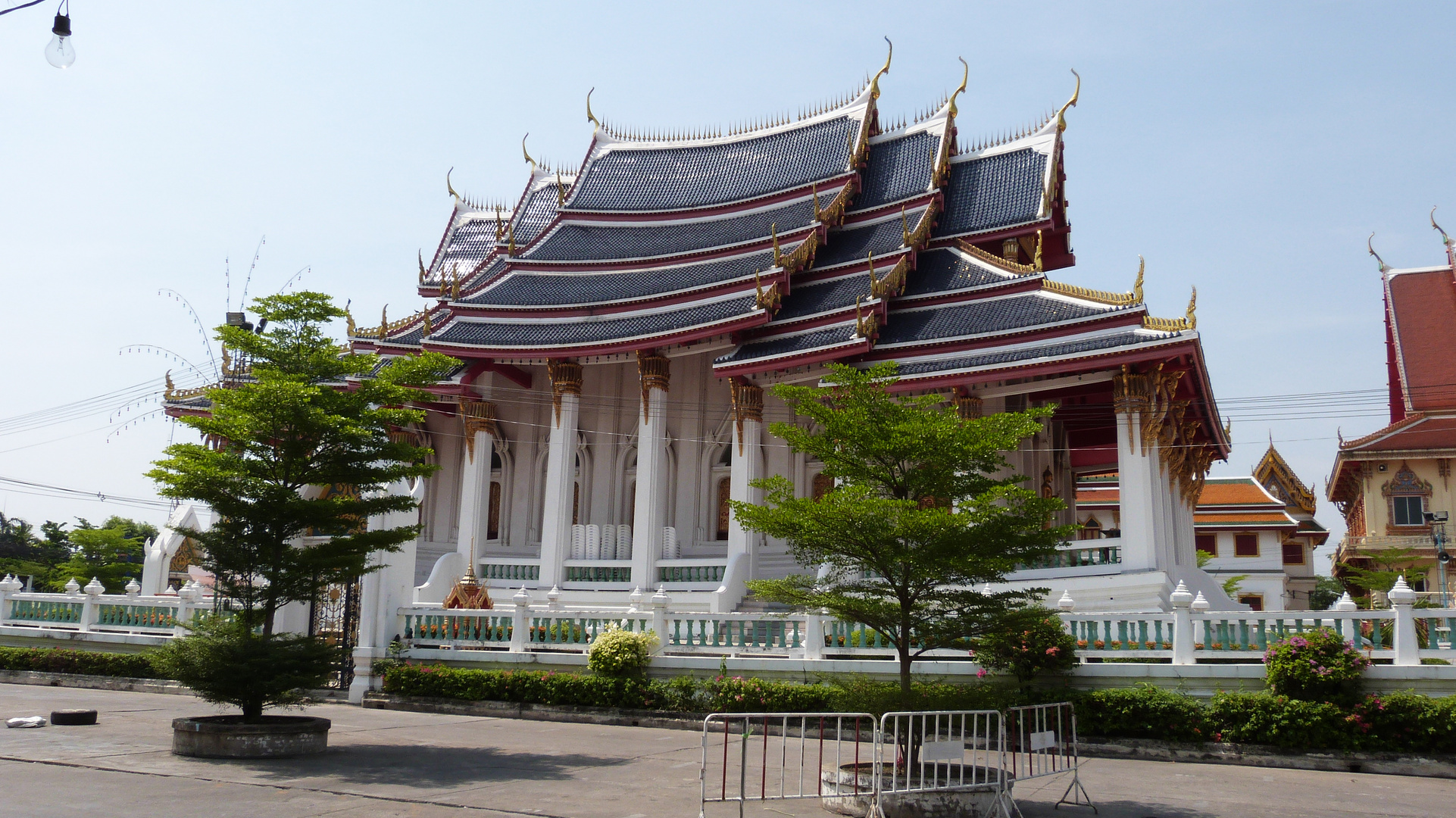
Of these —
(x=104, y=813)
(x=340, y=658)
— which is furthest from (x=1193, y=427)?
(x=104, y=813)

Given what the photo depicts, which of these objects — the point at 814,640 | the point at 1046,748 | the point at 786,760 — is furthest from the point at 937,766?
the point at 814,640

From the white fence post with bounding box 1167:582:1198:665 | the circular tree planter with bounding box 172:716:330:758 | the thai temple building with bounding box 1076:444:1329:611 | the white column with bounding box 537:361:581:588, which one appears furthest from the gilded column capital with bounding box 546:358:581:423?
the thai temple building with bounding box 1076:444:1329:611

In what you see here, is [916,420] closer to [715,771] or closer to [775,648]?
[715,771]

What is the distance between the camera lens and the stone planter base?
8281mm

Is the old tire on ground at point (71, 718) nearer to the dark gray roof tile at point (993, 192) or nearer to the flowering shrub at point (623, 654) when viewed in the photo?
the flowering shrub at point (623, 654)

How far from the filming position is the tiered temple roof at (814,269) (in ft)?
63.8

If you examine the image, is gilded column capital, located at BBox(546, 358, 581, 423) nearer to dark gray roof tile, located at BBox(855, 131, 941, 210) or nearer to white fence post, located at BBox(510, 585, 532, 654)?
white fence post, located at BBox(510, 585, 532, 654)

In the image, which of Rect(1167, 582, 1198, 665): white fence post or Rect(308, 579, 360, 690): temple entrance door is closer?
Rect(1167, 582, 1198, 665): white fence post

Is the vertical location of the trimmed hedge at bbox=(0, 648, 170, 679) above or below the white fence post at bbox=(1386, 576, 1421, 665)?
below

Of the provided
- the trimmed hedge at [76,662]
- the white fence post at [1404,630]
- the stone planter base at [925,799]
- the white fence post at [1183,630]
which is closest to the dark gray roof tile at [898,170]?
the white fence post at [1183,630]

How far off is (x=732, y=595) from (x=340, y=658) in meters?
8.51

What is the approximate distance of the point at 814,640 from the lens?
14820 millimetres

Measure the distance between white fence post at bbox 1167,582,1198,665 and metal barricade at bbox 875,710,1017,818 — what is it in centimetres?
416

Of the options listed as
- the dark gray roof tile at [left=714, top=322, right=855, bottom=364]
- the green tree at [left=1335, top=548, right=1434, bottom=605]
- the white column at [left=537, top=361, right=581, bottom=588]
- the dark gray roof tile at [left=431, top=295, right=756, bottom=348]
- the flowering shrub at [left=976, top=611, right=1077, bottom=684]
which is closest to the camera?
the flowering shrub at [left=976, top=611, right=1077, bottom=684]
